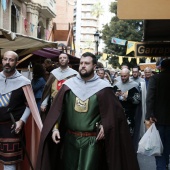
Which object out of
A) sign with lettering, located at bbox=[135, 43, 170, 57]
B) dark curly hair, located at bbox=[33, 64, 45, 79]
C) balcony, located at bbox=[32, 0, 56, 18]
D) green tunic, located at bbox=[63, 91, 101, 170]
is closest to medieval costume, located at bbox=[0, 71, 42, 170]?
green tunic, located at bbox=[63, 91, 101, 170]

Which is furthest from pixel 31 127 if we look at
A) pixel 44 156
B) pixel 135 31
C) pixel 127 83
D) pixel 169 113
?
pixel 135 31

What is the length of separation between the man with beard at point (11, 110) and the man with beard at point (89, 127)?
2.14 ft

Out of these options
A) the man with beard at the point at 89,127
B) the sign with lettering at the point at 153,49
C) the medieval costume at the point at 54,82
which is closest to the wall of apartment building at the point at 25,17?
the medieval costume at the point at 54,82

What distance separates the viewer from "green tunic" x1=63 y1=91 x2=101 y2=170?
172 inches

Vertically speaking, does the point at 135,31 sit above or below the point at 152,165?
above

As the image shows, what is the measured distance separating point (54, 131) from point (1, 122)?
940 millimetres

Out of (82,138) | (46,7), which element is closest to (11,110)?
(82,138)

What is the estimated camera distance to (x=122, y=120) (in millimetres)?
4383

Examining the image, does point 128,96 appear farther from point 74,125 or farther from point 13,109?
point 74,125

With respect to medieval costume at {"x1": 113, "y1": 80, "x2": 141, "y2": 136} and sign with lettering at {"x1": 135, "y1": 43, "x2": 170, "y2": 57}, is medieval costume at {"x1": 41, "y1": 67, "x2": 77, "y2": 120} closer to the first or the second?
medieval costume at {"x1": 113, "y1": 80, "x2": 141, "y2": 136}

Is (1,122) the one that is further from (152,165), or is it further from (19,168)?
(152,165)

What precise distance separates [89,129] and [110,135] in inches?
10.8

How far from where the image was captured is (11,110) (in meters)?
4.93

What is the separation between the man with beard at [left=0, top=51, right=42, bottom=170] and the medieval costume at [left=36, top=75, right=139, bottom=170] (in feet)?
2.14
